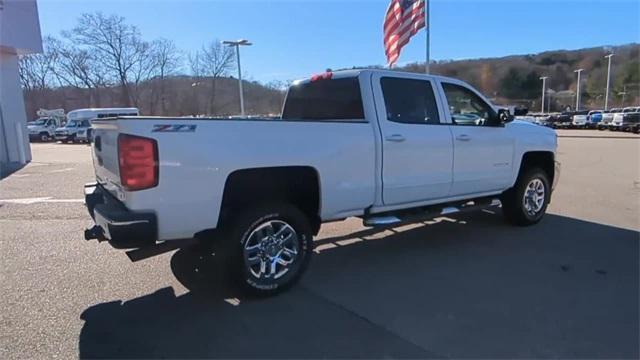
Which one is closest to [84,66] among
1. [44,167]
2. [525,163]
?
[44,167]

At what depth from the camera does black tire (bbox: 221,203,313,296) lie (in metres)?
3.89

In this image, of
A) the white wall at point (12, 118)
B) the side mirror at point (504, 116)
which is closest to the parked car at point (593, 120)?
the side mirror at point (504, 116)

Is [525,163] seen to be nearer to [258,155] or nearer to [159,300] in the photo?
[258,155]

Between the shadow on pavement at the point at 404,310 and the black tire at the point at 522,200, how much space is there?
38.6 inches

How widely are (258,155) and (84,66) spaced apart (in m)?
68.1

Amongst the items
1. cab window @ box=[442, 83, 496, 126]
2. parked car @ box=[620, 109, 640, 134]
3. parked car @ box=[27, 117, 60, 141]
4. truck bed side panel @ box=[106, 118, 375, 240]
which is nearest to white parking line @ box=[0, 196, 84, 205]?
truck bed side panel @ box=[106, 118, 375, 240]

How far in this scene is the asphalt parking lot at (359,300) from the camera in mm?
3287

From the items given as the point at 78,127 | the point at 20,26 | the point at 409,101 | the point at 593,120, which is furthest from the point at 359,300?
the point at 593,120

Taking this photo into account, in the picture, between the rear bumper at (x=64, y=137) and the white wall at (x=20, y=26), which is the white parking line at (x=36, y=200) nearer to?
the white wall at (x=20, y=26)

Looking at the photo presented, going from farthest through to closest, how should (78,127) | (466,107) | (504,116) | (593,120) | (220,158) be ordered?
(593,120) → (78,127) → (504,116) → (466,107) → (220,158)

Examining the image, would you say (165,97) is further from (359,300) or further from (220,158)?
(359,300)

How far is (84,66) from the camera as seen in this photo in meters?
62.0

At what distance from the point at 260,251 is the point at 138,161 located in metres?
1.35

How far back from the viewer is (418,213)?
17.3 ft
